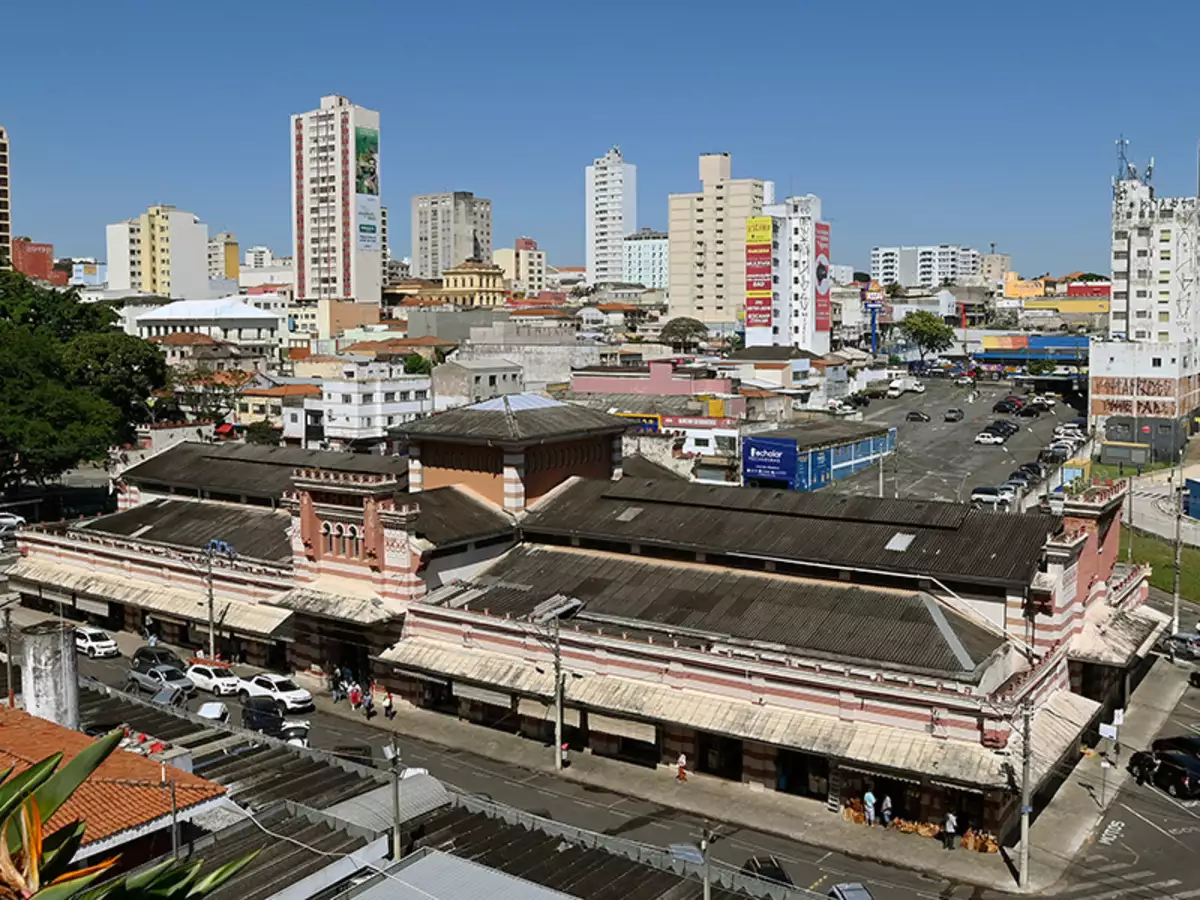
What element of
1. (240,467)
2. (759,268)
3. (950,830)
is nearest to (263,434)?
(240,467)

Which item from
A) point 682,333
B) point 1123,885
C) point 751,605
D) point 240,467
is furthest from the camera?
point 682,333

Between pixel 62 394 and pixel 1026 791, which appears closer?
pixel 1026 791

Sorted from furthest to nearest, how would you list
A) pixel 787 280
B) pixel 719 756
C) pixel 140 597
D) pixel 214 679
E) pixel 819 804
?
pixel 787 280, pixel 140 597, pixel 214 679, pixel 719 756, pixel 819 804

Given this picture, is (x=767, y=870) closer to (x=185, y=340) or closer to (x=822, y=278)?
(x=185, y=340)

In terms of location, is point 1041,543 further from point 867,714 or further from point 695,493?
point 695,493

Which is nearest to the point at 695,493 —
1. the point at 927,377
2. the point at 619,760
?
the point at 619,760

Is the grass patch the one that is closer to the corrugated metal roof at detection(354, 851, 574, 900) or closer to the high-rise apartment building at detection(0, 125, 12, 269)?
the corrugated metal roof at detection(354, 851, 574, 900)

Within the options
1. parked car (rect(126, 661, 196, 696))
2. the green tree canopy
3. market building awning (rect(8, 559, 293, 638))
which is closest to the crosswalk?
market building awning (rect(8, 559, 293, 638))
